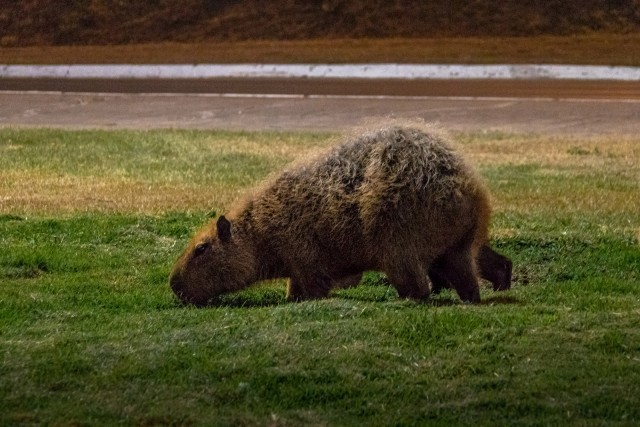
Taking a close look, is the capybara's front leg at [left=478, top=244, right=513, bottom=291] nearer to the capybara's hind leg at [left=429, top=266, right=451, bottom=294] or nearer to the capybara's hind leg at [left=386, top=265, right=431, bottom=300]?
the capybara's hind leg at [left=429, top=266, right=451, bottom=294]

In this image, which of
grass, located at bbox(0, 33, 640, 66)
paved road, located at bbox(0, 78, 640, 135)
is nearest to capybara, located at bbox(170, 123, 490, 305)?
paved road, located at bbox(0, 78, 640, 135)

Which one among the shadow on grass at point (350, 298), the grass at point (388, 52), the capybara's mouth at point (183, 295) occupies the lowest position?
the grass at point (388, 52)

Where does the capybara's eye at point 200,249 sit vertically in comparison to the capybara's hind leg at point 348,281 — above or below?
above

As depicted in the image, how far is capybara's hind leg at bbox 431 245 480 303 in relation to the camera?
304 inches

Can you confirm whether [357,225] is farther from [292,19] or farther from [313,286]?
[292,19]

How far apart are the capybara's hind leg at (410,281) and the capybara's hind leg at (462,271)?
199mm

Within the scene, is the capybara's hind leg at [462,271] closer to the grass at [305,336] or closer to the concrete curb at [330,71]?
the grass at [305,336]

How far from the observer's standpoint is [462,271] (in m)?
7.72

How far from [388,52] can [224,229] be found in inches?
815

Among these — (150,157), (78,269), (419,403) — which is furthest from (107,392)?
(150,157)

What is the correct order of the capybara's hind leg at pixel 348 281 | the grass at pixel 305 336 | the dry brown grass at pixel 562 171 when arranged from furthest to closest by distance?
the dry brown grass at pixel 562 171 → the capybara's hind leg at pixel 348 281 → the grass at pixel 305 336

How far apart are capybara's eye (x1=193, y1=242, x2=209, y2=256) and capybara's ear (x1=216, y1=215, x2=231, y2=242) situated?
0.11 metres

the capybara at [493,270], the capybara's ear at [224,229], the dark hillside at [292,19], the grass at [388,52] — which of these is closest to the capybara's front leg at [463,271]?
the capybara at [493,270]

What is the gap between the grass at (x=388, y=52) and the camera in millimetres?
27203
